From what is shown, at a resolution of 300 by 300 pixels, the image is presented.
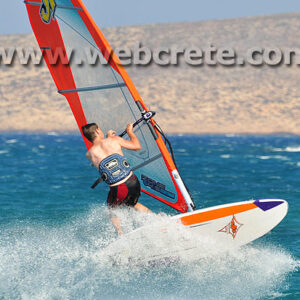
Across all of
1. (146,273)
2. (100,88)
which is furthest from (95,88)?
(146,273)

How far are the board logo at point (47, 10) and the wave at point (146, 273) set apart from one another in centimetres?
374

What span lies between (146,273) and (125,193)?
1.23 metres

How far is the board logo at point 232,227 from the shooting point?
787cm

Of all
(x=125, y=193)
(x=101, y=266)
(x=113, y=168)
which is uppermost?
(x=113, y=168)

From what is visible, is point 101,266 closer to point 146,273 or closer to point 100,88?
point 146,273

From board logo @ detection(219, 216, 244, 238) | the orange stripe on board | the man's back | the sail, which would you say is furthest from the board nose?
the man's back

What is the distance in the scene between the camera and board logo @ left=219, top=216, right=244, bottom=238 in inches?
310

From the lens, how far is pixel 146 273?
7977 millimetres

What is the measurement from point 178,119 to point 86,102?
86.6 meters

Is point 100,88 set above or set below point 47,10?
below

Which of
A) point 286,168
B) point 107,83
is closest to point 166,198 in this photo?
point 107,83

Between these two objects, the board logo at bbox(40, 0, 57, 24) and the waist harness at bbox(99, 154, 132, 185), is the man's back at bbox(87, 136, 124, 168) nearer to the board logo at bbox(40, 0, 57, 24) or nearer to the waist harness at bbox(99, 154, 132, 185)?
the waist harness at bbox(99, 154, 132, 185)

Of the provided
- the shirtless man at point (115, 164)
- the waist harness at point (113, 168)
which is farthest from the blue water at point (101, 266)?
the waist harness at point (113, 168)

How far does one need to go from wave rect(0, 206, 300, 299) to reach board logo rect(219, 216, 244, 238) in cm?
27
